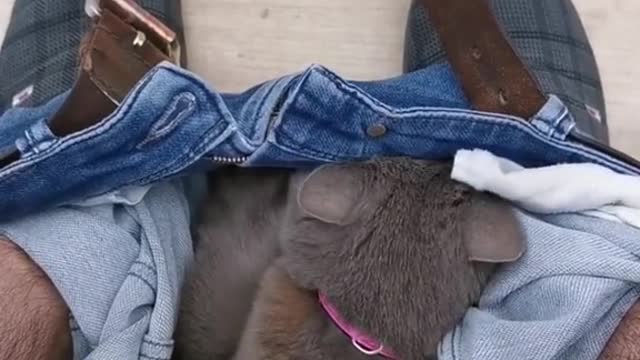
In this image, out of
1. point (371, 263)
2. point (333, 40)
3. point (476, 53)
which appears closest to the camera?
point (371, 263)

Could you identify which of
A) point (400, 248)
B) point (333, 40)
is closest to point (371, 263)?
point (400, 248)

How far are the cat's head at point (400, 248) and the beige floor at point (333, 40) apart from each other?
1.18 ft

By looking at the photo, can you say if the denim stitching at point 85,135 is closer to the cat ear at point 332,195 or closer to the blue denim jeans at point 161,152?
the blue denim jeans at point 161,152

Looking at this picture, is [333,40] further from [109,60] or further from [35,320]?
[35,320]

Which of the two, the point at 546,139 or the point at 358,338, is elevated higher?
the point at 546,139

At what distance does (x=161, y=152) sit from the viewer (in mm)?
840

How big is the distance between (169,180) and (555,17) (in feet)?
1.39

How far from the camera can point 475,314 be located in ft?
2.65

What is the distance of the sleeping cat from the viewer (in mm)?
780

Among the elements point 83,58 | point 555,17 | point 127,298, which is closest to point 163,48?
point 83,58

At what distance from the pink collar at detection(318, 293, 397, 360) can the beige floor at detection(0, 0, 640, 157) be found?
1.34 feet

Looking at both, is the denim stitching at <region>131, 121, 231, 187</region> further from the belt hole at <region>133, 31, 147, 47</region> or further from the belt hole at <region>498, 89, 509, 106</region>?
the belt hole at <region>498, 89, 509, 106</region>

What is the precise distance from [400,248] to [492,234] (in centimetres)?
7

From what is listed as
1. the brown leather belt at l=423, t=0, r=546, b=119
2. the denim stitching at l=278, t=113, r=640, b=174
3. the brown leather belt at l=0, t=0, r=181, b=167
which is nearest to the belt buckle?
the brown leather belt at l=0, t=0, r=181, b=167
